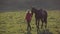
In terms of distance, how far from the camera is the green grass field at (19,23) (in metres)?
2.41

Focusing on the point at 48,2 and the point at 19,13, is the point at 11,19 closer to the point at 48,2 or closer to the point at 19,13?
the point at 19,13

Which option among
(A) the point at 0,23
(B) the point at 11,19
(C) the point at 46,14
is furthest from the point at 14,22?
(C) the point at 46,14

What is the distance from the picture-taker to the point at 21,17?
96.1 inches

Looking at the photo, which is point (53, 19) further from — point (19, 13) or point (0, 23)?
point (0, 23)

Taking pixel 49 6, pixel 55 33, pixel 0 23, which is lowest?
pixel 55 33

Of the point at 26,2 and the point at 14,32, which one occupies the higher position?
the point at 26,2

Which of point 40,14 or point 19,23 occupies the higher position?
point 40,14

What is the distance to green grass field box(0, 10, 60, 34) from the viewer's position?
2.41 metres

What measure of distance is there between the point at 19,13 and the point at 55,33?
62cm

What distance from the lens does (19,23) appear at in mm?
2439

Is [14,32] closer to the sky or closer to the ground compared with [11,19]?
closer to the ground

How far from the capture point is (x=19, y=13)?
2.45 m

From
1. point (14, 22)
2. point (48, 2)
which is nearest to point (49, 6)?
point (48, 2)

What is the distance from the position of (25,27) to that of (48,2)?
520 millimetres
